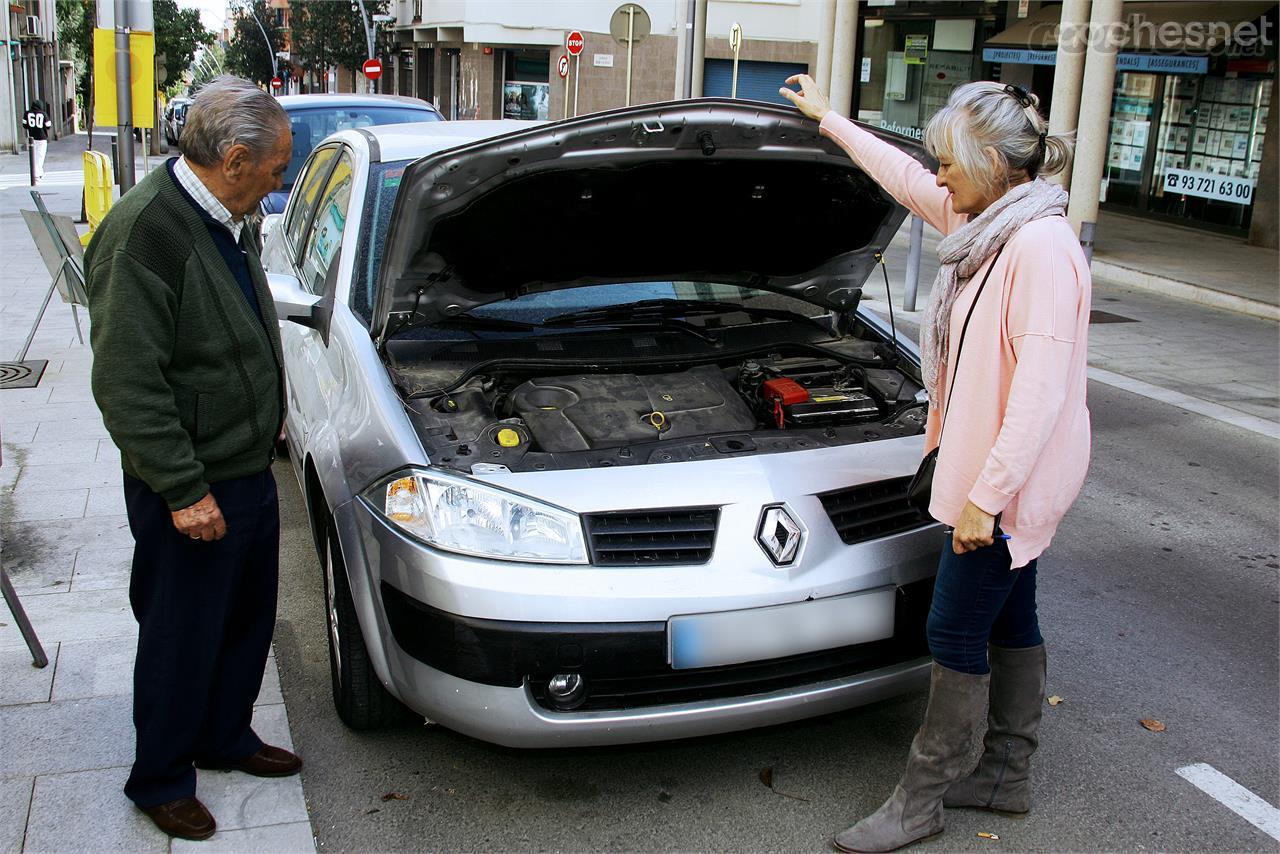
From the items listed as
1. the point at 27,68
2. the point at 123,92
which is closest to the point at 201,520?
the point at 123,92

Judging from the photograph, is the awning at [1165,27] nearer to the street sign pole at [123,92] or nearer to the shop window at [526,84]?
the street sign pole at [123,92]

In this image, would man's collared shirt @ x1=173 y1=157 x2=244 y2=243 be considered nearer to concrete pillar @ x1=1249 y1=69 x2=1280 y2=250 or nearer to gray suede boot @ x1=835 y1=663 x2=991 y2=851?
gray suede boot @ x1=835 y1=663 x2=991 y2=851

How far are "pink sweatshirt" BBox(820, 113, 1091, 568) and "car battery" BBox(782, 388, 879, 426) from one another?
2.67 feet

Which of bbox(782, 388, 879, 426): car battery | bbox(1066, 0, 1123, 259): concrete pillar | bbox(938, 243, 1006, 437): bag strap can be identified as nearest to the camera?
bbox(938, 243, 1006, 437): bag strap

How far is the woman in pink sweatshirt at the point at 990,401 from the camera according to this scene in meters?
2.48

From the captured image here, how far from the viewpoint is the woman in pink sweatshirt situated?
2.48 metres

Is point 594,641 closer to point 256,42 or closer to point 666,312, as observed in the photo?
point 666,312

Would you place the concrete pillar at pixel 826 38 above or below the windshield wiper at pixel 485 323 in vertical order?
above

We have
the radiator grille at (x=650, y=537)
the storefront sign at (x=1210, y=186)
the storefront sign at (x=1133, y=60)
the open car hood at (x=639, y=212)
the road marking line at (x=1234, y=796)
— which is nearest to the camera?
Answer: the radiator grille at (x=650, y=537)

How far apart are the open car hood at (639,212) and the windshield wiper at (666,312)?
0.09 m

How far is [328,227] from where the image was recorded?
438cm

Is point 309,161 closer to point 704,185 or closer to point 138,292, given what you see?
point 704,185

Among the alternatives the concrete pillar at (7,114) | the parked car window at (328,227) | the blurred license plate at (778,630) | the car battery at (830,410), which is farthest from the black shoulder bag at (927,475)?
the concrete pillar at (7,114)

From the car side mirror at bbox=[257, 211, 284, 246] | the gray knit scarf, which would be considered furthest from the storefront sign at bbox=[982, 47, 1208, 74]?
the gray knit scarf
